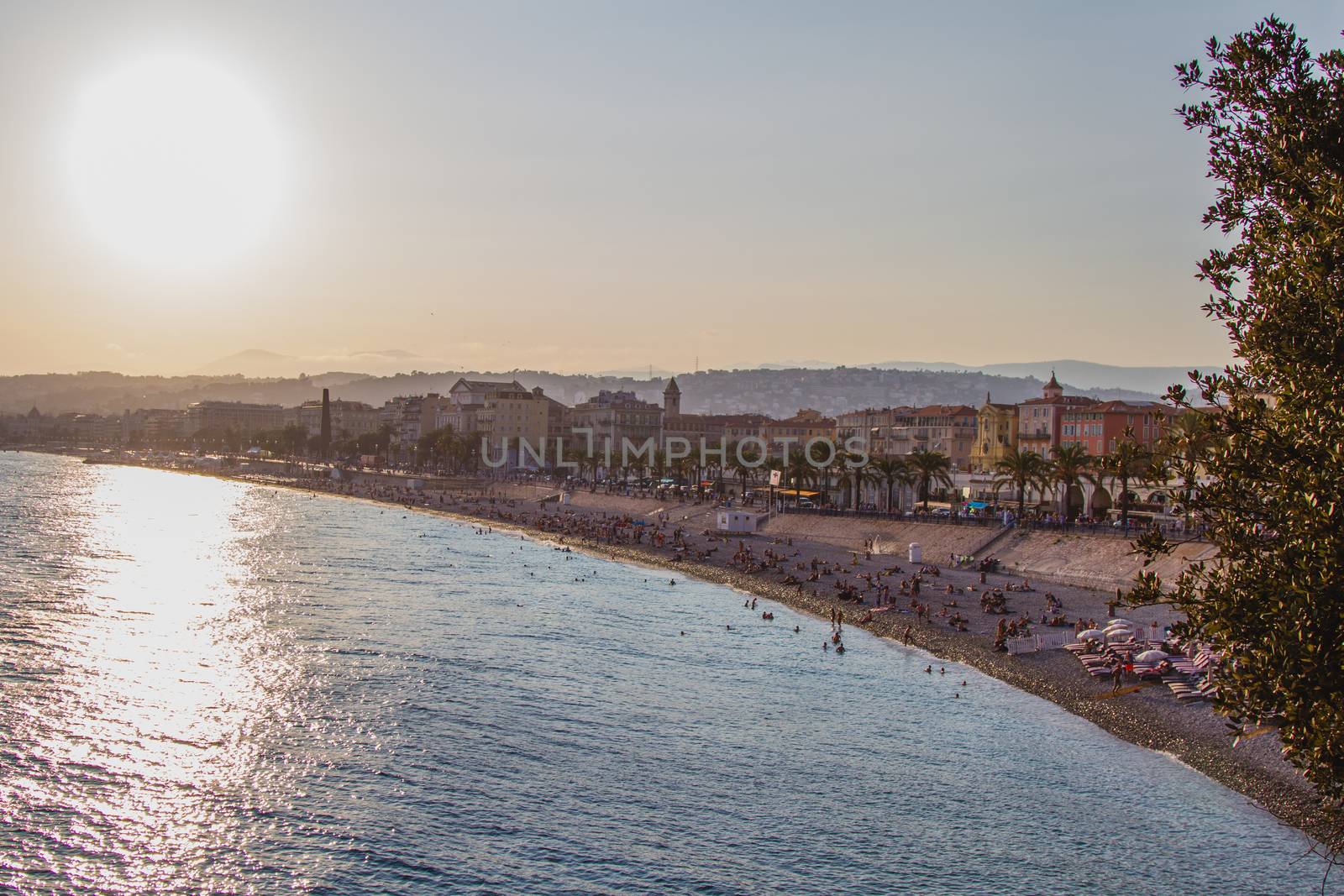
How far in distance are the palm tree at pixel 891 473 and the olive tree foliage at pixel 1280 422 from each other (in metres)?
72.4

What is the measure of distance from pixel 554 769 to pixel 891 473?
206ft

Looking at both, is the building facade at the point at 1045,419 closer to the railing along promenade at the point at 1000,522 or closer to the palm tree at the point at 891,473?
the palm tree at the point at 891,473

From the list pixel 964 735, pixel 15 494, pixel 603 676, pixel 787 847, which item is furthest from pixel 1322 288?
pixel 15 494

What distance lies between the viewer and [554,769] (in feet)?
93.5

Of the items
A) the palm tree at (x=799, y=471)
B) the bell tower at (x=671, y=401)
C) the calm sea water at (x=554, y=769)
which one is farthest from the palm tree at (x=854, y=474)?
the bell tower at (x=671, y=401)

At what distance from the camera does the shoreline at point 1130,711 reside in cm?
2678

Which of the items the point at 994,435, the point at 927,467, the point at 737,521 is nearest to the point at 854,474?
the point at 927,467

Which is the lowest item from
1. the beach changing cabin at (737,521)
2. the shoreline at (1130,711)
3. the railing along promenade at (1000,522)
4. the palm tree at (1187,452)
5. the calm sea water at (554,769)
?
the calm sea water at (554,769)

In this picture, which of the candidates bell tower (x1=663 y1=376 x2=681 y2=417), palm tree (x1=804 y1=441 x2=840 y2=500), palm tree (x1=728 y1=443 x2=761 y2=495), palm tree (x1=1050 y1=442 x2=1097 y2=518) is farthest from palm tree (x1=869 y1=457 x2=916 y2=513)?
bell tower (x1=663 y1=376 x2=681 y2=417)

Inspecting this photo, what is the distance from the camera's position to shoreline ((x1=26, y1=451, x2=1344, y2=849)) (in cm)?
2678

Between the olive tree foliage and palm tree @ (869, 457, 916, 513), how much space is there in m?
72.4

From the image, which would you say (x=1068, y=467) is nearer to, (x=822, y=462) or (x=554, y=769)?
(x=822, y=462)

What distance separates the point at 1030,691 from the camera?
3800cm

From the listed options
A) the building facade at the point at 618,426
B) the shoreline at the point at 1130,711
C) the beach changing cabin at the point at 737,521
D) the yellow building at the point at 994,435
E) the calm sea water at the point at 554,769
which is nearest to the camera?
the calm sea water at the point at 554,769
